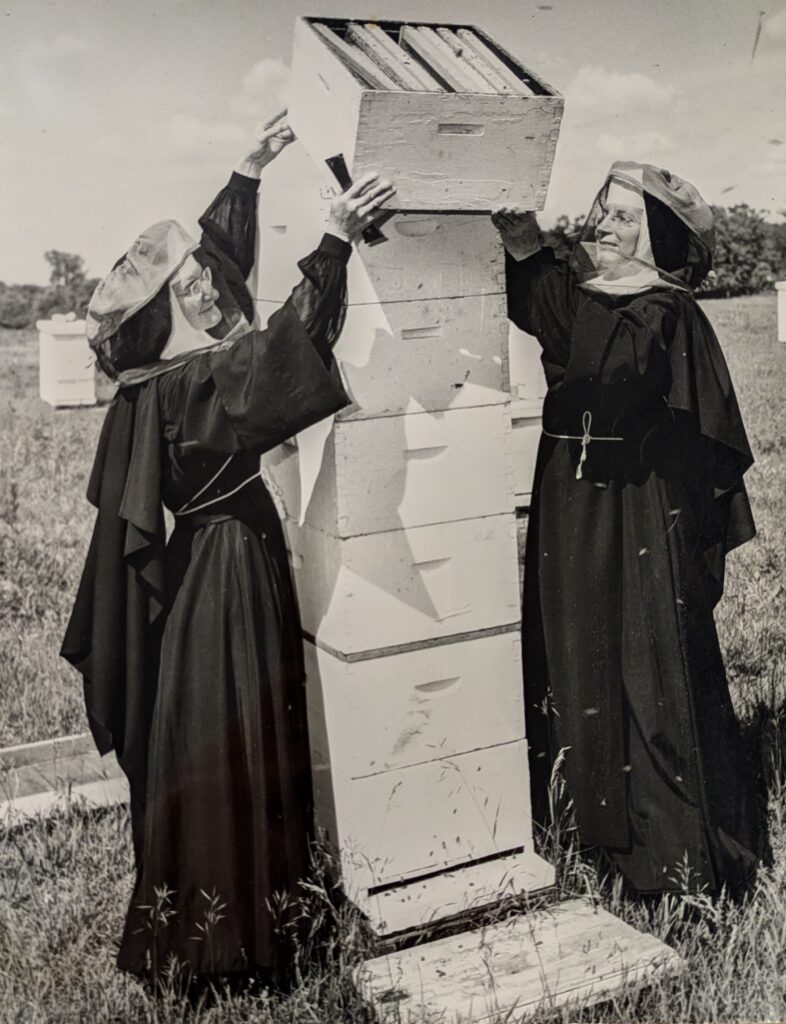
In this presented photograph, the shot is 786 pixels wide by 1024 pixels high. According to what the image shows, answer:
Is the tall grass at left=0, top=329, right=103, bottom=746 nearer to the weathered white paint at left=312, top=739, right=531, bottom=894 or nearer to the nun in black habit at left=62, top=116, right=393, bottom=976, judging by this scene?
the nun in black habit at left=62, top=116, right=393, bottom=976

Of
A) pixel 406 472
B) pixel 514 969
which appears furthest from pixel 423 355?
pixel 514 969

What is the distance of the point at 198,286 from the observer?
2945 mm

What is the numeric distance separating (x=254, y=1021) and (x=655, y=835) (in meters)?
1.22

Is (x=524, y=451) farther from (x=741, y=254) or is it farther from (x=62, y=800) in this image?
(x=62, y=800)

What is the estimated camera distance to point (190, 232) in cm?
295

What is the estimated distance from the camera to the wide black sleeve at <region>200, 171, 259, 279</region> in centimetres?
298

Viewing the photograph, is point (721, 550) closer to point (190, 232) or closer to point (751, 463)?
point (751, 463)

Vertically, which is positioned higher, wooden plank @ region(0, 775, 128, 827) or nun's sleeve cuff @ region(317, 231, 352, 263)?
nun's sleeve cuff @ region(317, 231, 352, 263)

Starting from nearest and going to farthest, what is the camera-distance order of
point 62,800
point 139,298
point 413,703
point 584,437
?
point 139,298 → point 413,703 → point 584,437 → point 62,800

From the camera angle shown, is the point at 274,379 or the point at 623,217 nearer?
the point at 274,379

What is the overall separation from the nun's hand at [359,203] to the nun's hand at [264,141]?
11.4 inches

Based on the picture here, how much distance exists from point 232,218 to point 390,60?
533 millimetres

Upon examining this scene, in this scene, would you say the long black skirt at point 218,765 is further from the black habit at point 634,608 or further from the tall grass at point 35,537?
the black habit at point 634,608

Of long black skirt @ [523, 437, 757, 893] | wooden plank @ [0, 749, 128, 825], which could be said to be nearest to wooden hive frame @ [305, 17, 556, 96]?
long black skirt @ [523, 437, 757, 893]
